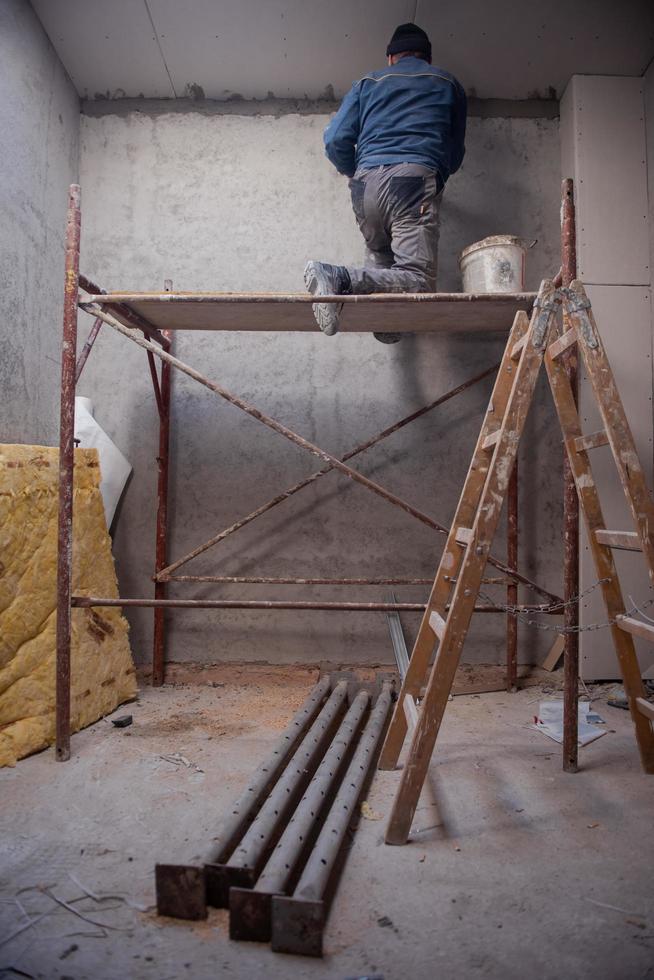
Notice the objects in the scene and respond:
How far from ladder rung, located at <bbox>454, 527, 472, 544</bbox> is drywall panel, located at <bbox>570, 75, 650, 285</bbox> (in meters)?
2.31

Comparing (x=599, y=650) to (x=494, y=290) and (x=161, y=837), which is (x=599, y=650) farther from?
(x=161, y=837)

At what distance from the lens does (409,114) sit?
2.96 m

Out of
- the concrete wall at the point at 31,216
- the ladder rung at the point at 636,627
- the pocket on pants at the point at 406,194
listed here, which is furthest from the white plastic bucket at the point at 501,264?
the concrete wall at the point at 31,216

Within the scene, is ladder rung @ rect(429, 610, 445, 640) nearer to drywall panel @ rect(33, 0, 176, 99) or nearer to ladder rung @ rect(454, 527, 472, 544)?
ladder rung @ rect(454, 527, 472, 544)

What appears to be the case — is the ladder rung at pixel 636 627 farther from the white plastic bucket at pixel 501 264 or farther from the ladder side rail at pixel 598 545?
the white plastic bucket at pixel 501 264

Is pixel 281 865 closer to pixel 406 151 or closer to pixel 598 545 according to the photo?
pixel 598 545

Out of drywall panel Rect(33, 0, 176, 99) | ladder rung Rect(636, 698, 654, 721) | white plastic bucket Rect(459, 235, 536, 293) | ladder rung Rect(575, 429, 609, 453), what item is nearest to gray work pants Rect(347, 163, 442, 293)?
white plastic bucket Rect(459, 235, 536, 293)

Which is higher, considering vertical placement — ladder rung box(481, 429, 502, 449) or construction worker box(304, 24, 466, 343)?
construction worker box(304, 24, 466, 343)

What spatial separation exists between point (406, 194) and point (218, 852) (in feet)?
9.39

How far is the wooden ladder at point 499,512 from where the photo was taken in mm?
1946

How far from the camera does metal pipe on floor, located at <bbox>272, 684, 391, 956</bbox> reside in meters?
1.47

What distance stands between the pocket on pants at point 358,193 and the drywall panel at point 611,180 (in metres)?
1.49

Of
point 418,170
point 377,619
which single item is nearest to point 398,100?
point 418,170

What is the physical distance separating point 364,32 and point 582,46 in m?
1.33
